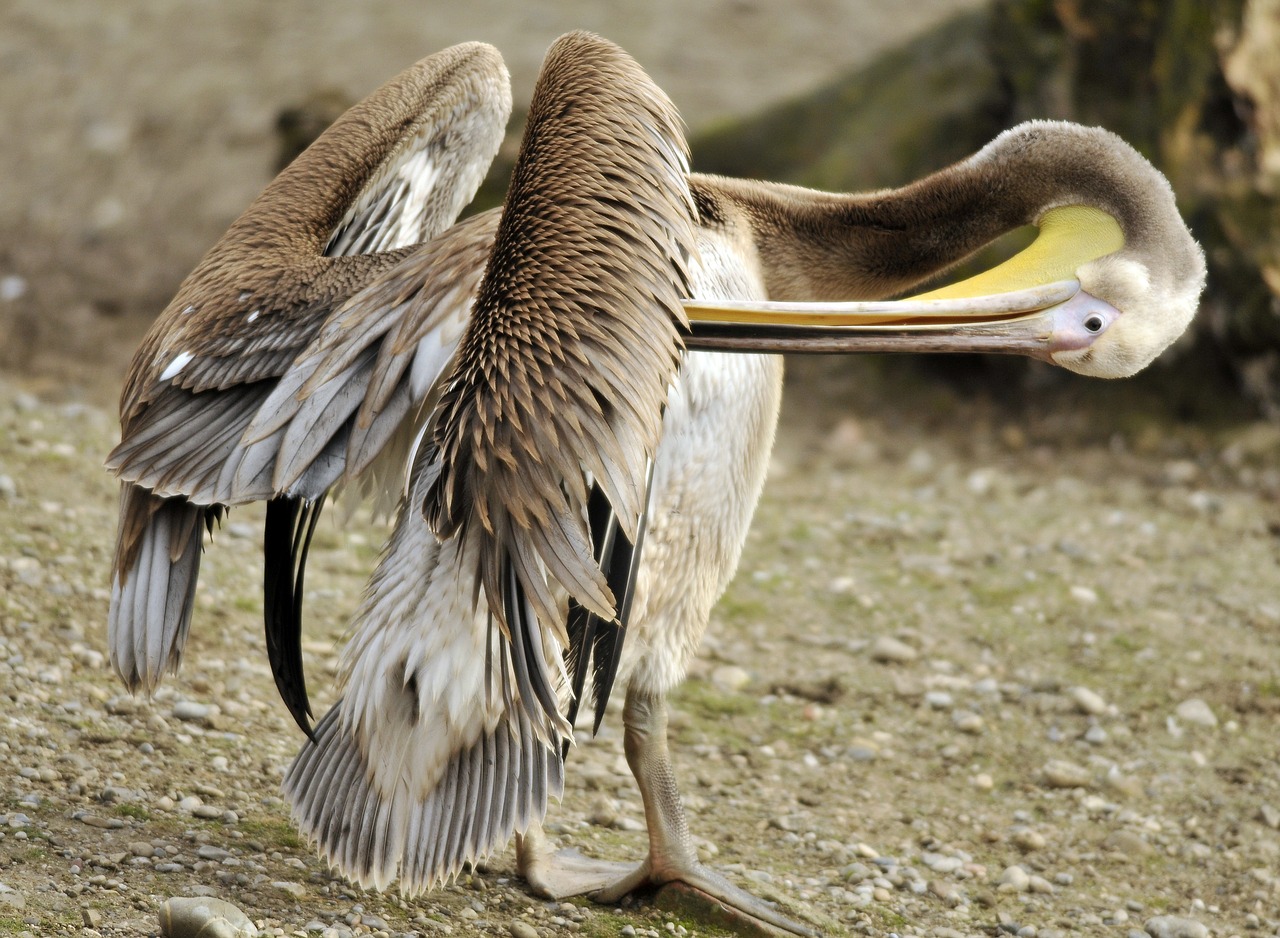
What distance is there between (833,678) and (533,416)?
2440 mm

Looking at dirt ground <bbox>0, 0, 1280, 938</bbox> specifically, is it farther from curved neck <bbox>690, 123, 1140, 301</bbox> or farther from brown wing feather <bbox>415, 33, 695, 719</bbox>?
curved neck <bbox>690, 123, 1140, 301</bbox>

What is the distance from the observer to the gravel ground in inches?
127

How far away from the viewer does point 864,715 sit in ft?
14.6

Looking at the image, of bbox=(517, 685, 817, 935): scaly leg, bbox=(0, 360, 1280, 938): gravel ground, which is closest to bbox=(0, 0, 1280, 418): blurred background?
bbox=(0, 360, 1280, 938): gravel ground

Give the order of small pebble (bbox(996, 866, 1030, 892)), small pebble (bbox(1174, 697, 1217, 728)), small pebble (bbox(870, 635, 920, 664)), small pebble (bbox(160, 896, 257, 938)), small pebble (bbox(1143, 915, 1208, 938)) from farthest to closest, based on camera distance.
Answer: small pebble (bbox(870, 635, 920, 664)) < small pebble (bbox(1174, 697, 1217, 728)) < small pebble (bbox(996, 866, 1030, 892)) < small pebble (bbox(1143, 915, 1208, 938)) < small pebble (bbox(160, 896, 257, 938))

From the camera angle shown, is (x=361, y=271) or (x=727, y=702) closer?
(x=361, y=271)

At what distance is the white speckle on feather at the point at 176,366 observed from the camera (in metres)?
3.06

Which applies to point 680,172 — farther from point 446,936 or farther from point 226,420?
point 446,936

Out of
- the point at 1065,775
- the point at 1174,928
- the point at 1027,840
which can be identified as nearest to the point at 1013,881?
the point at 1027,840

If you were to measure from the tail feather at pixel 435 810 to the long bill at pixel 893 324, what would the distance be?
0.87 m

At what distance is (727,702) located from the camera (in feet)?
14.7

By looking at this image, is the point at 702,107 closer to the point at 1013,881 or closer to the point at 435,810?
the point at 1013,881

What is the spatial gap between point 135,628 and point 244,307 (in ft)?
2.41

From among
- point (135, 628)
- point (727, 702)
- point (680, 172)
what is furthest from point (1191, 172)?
point (135, 628)
